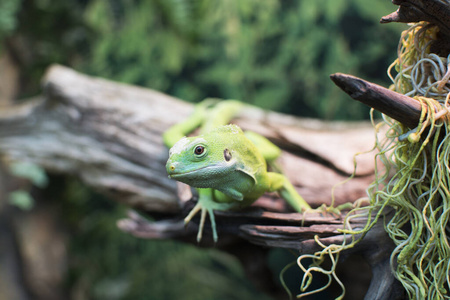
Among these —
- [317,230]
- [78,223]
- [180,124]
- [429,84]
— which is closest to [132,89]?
[180,124]

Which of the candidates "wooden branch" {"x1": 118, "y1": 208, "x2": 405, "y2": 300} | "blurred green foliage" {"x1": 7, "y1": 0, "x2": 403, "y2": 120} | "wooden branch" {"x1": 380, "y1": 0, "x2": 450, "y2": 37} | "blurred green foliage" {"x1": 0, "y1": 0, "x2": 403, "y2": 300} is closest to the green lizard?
"wooden branch" {"x1": 118, "y1": 208, "x2": 405, "y2": 300}

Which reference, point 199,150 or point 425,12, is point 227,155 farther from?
point 425,12

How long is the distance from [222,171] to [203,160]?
0.34 feet

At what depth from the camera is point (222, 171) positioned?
160 cm

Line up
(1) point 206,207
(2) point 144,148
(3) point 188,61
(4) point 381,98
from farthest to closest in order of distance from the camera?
1. (3) point 188,61
2. (2) point 144,148
3. (1) point 206,207
4. (4) point 381,98

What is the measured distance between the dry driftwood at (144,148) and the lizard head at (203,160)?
0.45 meters

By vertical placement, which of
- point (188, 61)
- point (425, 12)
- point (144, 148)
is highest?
point (425, 12)

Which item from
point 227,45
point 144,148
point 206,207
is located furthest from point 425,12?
point 227,45

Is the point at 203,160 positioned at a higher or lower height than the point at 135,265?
higher

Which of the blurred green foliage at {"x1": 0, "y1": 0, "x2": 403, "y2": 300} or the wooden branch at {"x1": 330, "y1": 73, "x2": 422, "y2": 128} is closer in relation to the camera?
the wooden branch at {"x1": 330, "y1": 73, "x2": 422, "y2": 128}

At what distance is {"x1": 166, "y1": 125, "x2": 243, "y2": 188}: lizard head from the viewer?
1.55 metres

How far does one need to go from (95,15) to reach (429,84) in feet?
13.3

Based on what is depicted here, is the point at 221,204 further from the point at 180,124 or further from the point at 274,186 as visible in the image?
the point at 180,124

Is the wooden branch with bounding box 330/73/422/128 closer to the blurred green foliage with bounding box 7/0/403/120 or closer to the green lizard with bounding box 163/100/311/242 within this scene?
the green lizard with bounding box 163/100/311/242
